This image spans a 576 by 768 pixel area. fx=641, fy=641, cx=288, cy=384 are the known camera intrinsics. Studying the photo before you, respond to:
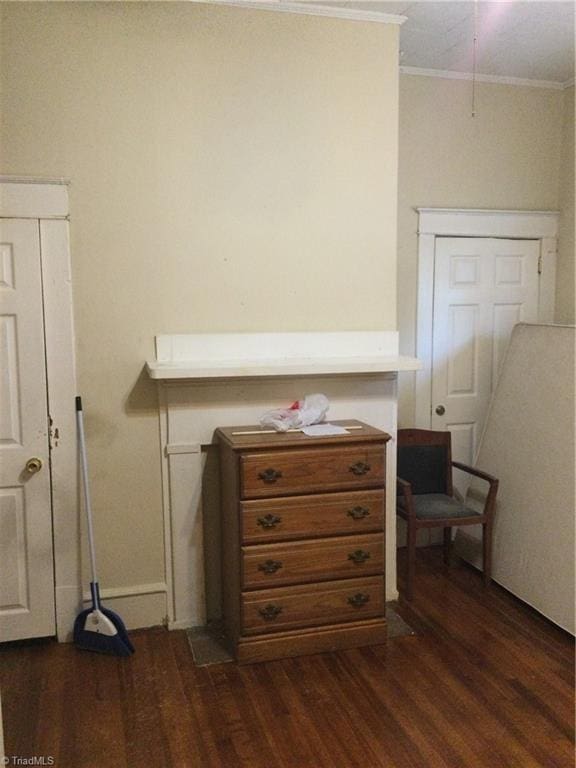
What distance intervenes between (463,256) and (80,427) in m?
2.48

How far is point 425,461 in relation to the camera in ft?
12.4

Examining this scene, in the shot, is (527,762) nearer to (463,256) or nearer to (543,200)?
(463,256)

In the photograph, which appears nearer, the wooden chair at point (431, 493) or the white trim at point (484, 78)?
the wooden chair at point (431, 493)

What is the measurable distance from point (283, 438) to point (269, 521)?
1.17 feet

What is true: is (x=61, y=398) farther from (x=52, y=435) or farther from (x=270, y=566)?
(x=270, y=566)

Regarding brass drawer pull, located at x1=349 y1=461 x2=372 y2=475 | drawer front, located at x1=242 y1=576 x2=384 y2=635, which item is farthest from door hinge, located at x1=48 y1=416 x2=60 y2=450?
brass drawer pull, located at x1=349 y1=461 x2=372 y2=475

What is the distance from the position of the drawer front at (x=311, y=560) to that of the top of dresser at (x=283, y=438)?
1.40ft

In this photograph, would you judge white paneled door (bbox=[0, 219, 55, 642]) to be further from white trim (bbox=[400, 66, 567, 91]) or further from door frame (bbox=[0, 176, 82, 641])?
white trim (bbox=[400, 66, 567, 91])

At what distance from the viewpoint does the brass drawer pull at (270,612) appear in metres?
2.75

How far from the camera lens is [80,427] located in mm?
2820

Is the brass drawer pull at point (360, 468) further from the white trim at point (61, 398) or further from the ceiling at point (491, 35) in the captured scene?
the ceiling at point (491, 35)

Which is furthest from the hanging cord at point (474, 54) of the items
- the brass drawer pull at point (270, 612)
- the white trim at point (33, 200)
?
the brass drawer pull at point (270, 612)

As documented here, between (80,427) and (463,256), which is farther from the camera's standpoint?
A: (463,256)

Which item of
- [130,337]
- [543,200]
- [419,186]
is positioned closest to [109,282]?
[130,337]
